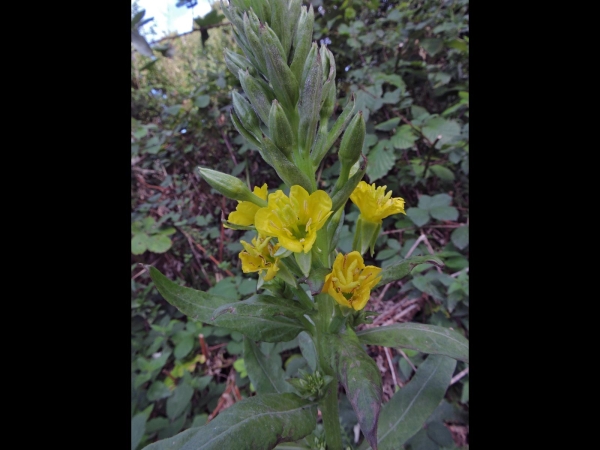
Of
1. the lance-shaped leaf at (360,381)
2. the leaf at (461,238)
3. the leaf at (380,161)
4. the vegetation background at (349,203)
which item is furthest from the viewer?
the leaf at (380,161)

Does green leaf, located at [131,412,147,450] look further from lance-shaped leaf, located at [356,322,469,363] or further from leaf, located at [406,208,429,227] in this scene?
leaf, located at [406,208,429,227]

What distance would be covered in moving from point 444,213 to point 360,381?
154 cm

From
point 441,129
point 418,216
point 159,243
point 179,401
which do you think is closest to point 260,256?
point 179,401

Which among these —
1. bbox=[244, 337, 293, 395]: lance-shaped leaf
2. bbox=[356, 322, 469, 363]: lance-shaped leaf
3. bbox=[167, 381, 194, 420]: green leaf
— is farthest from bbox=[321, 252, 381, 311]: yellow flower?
bbox=[167, 381, 194, 420]: green leaf

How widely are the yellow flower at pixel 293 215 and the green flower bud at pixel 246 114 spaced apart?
0.25 m

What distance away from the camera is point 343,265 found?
2.96ft

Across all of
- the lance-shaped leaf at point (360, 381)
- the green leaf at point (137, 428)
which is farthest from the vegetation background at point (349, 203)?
the lance-shaped leaf at point (360, 381)

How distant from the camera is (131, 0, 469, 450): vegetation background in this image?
1846 millimetres

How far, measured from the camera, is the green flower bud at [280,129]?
0.82 metres

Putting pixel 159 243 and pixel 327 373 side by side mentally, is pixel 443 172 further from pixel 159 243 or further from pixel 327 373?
pixel 159 243

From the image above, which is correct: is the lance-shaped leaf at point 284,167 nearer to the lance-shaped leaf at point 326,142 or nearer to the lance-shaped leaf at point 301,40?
the lance-shaped leaf at point 326,142

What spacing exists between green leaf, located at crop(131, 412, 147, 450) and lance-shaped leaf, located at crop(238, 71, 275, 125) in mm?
1421
